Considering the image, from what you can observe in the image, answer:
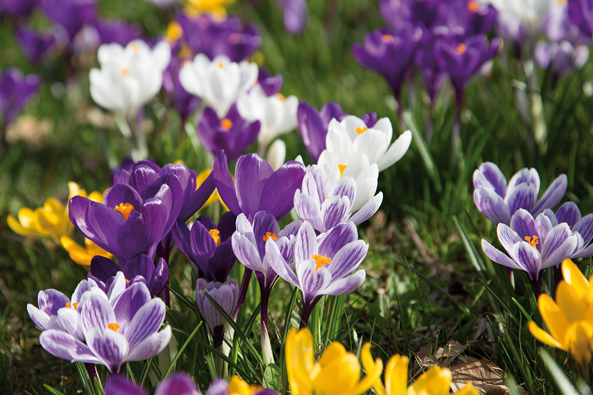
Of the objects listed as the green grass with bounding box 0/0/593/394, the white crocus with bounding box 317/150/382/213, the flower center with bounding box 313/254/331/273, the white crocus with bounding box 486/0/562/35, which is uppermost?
Result: the white crocus with bounding box 486/0/562/35

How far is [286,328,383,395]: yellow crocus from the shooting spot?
0.78 m

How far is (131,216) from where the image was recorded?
0.94 metres

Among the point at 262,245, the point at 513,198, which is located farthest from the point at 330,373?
the point at 513,198

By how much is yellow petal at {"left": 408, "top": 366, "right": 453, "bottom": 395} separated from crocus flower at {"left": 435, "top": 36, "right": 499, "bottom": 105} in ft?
3.93

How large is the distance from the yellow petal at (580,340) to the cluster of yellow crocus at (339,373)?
182 mm

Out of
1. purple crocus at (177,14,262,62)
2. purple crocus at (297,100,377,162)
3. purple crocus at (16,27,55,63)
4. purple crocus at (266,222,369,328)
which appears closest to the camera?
purple crocus at (266,222,369,328)

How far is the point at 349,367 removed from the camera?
30.8 inches

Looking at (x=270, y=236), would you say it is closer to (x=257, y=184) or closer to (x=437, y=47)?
(x=257, y=184)

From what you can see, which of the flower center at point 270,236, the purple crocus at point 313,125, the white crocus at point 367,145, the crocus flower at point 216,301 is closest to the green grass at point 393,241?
the crocus flower at point 216,301

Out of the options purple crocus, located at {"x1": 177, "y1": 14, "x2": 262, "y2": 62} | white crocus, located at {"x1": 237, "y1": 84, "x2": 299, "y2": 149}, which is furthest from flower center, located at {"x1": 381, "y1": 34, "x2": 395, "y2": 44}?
purple crocus, located at {"x1": 177, "y1": 14, "x2": 262, "y2": 62}

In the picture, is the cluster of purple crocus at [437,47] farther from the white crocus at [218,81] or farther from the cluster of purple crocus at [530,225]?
the cluster of purple crocus at [530,225]

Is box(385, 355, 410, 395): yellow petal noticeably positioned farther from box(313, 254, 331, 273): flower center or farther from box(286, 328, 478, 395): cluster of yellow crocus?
box(313, 254, 331, 273): flower center

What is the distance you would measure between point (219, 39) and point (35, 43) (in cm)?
175

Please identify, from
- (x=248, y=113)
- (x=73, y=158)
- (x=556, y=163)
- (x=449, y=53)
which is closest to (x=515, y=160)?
(x=556, y=163)
